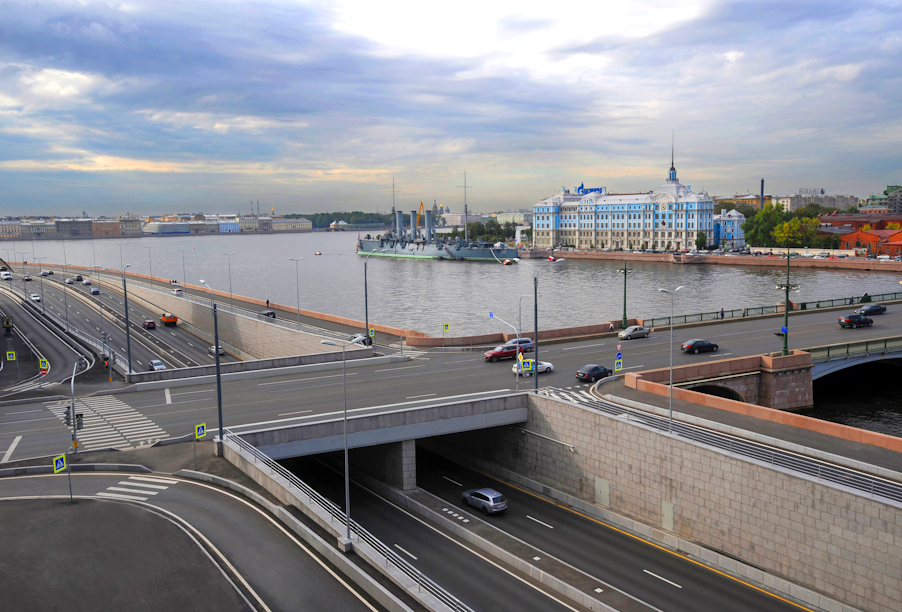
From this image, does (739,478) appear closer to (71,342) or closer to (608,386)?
(608,386)

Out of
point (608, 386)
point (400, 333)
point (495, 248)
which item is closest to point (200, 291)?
point (400, 333)

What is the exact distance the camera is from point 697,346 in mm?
34688

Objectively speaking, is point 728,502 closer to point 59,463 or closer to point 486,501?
point 486,501

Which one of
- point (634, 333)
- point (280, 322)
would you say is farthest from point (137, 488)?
point (280, 322)

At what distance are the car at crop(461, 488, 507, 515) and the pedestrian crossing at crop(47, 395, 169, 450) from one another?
10.8 metres

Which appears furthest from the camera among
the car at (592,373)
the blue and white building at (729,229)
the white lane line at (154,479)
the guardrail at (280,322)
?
the blue and white building at (729,229)

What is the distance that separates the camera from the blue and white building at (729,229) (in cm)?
17288

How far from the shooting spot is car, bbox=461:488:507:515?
70.4ft

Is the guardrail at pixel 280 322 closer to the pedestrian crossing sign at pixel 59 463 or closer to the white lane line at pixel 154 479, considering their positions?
the white lane line at pixel 154 479

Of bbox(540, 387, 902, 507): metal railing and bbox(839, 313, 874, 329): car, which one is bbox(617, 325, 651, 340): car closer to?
bbox(839, 313, 874, 329): car

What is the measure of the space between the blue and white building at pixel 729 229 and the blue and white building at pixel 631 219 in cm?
910

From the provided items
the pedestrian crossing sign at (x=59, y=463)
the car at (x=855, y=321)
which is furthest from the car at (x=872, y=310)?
the pedestrian crossing sign at (x=59, y=463)

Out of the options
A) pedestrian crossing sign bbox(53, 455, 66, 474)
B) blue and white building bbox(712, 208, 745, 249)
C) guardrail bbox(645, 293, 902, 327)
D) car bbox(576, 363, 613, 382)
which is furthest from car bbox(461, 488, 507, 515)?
blue and white building bbox(712, 208, 745, 249)

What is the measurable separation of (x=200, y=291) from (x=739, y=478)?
70384mm
